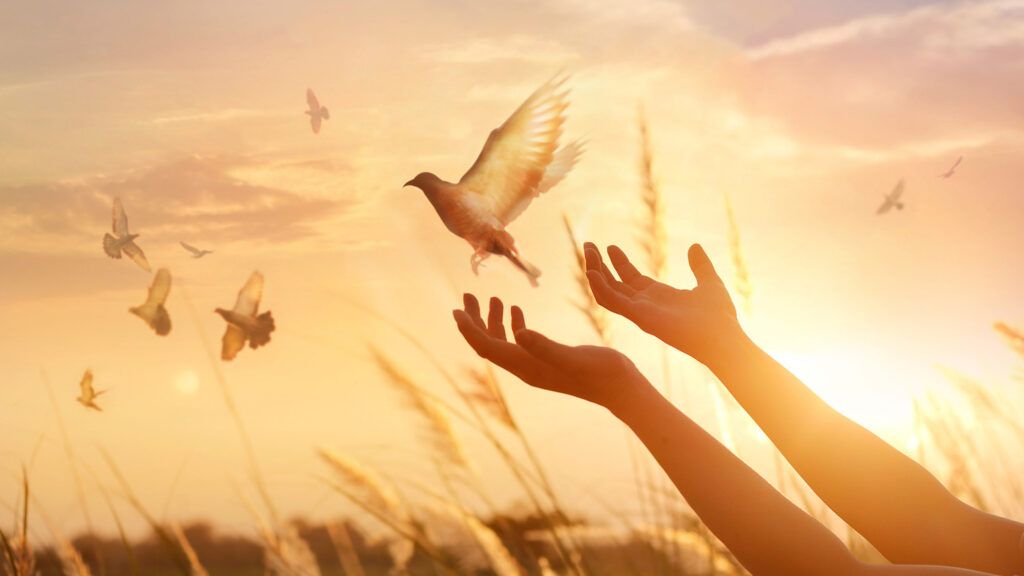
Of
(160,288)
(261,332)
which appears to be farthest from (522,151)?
(160,288)

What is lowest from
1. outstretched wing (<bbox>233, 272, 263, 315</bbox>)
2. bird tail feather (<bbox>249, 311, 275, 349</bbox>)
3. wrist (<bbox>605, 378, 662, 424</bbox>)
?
wrist (<bbox>605, 378, 662, 424</bbox>)

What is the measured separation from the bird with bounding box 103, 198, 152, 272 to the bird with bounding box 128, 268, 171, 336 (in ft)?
0.16

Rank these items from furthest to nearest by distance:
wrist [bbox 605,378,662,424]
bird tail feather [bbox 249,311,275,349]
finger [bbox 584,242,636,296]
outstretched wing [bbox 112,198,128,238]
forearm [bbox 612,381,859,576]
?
outstretched wing [bbox 112,198,128,238]
bird tail feather [bbox 249,311,275,349]
finger [bbox 584,242,636,296]
wrist [bbox 605,378,662,424]
forearm [bbox 612,381,859,576]

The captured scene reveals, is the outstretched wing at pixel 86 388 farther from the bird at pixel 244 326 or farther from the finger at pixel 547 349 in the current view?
the finger at pixel 547 349

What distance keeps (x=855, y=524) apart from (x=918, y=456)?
157 centimetres

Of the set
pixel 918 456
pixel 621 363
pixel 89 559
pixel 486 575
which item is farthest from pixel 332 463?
pixel 918 456

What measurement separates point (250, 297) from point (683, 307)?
60.7 inches

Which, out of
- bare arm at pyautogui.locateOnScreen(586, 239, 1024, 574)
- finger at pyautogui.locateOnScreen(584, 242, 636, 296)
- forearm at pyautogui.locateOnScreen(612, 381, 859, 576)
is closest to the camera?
forearm at pyautogui.locateOnScreen(612, 381, 859, 576)

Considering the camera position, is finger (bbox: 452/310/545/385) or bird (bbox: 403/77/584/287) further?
bird (bbox: 403/77/584/287)

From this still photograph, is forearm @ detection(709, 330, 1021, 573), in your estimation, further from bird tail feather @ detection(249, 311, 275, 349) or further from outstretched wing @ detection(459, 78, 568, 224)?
bird tail feather @ detection(249, 311, 275, 349)

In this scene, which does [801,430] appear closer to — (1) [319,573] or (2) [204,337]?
(1) [319,573]

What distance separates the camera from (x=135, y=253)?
9.93 feet

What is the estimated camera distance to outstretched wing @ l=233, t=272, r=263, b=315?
265 centimetres

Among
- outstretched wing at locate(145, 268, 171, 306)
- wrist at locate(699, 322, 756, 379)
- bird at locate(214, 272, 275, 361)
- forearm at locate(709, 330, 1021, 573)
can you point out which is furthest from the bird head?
outstretched wing at locate(145, 268, 171, 306)
